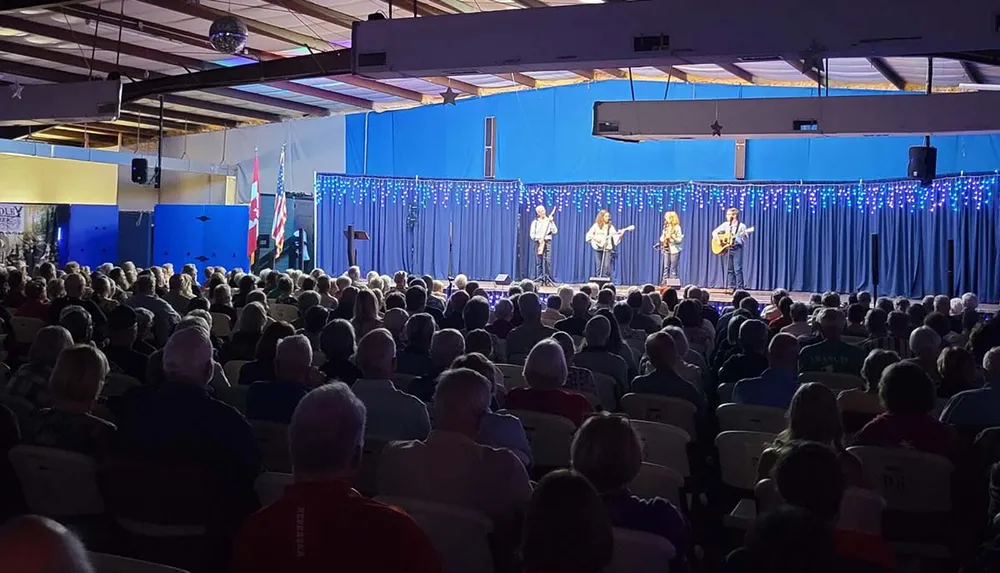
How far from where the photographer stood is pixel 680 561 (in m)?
2.60

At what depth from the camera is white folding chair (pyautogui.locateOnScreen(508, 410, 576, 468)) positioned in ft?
13.9

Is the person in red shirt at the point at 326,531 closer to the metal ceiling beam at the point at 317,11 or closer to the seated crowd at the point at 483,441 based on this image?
the seated crowd at the point at 483,441

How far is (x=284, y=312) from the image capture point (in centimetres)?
916

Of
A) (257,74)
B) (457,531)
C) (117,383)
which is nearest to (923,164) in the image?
(257,74)

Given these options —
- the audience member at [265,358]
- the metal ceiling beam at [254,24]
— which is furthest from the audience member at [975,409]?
the metal ceiling beam at [254,24]

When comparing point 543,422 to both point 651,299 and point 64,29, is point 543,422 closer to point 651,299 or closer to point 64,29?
point 651,299

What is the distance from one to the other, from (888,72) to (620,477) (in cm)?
1452

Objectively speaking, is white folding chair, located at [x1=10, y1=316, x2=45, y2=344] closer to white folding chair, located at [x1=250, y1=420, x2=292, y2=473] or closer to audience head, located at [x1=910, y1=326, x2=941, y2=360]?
white folding chair, located at [x1=250, y1=420, x2=292, y2=473]

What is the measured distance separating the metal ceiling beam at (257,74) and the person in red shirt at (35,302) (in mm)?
4066

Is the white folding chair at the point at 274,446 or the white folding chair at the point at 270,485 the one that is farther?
the white folding chair at the point at 274,446

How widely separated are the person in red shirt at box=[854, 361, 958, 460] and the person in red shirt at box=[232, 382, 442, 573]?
248 centimetres

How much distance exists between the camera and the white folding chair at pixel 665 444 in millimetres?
4117

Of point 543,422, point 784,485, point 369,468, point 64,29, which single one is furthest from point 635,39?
point 64,29

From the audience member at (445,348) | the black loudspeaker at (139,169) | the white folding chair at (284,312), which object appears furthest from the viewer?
the black loudspeaker at (139,169)
